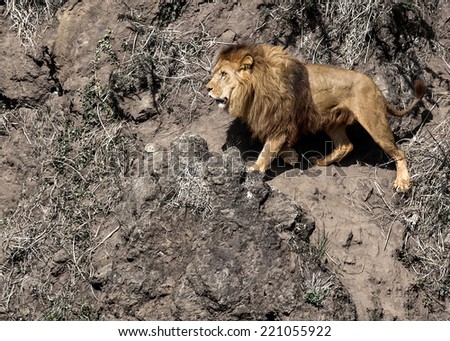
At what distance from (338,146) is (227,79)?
1.46 metres

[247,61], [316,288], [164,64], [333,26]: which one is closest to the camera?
[316,288]

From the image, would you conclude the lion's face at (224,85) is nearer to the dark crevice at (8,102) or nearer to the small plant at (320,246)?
the small plant at (320,246)

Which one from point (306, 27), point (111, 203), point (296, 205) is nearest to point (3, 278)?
point (111, 203)

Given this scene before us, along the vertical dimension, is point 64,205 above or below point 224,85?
below

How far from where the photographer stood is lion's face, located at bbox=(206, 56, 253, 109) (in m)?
9.11

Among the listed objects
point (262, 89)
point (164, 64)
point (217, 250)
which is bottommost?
→ point (217, 250)

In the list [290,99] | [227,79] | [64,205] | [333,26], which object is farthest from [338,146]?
[64,205]

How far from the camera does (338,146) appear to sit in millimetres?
9828

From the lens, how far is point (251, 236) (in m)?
8.43

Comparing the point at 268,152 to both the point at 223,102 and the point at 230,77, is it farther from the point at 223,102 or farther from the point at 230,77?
the point at 230,77

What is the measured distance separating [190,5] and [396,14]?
226cm

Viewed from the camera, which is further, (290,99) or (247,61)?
(290,99)

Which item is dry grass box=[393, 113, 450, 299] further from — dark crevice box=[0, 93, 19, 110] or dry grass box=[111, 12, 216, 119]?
dark crevice box=[0, 93, 19, 110]

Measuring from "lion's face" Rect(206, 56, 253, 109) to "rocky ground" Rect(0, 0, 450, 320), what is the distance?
480 millimetres
